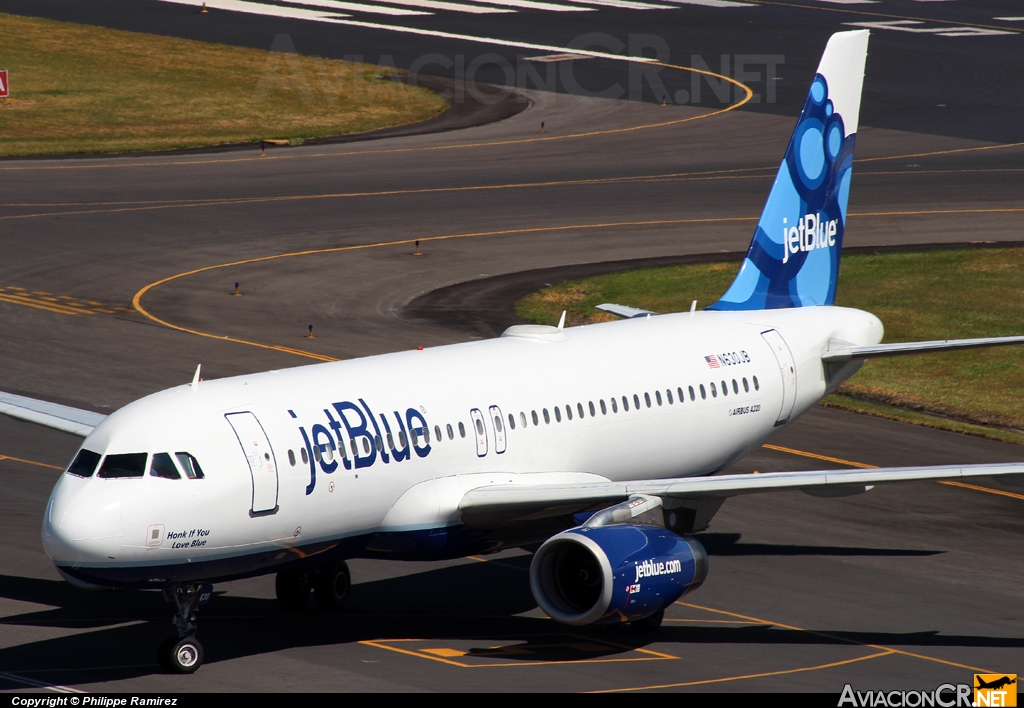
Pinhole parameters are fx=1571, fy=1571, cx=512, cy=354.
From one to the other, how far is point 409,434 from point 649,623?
5718 millimetres

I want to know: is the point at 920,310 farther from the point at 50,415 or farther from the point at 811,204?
the point at 50,415

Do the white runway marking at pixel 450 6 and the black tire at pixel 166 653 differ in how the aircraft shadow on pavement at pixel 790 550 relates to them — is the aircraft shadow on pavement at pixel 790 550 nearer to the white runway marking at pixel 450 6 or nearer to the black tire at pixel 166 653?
the black tire at pixel 166 653

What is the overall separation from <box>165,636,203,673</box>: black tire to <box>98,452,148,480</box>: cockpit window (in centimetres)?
293

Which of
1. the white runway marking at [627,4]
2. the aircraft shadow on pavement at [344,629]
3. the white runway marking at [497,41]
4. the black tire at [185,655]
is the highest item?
the white runway marking at [627,4]

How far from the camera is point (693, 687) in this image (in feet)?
85.3

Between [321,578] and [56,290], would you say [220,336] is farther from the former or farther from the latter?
[321,578]

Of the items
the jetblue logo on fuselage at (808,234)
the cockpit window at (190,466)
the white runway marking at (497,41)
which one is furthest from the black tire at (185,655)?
the white runway marking at (497,41)

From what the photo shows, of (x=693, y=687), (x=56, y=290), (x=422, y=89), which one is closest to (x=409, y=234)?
(x=56, y=290)

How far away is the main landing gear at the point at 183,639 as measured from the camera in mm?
25500

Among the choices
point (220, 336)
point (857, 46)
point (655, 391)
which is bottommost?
point (220, 336)

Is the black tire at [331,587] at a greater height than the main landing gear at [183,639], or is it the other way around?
the main landing gear at [183,639]

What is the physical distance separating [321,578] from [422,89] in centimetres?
7054

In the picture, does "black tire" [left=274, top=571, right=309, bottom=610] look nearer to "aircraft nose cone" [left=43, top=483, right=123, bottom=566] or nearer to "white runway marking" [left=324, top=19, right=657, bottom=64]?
"aircraft nose cone" [left=43, top=483, right=123, bottom=566]

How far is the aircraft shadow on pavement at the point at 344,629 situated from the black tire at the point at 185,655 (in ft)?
2.06
